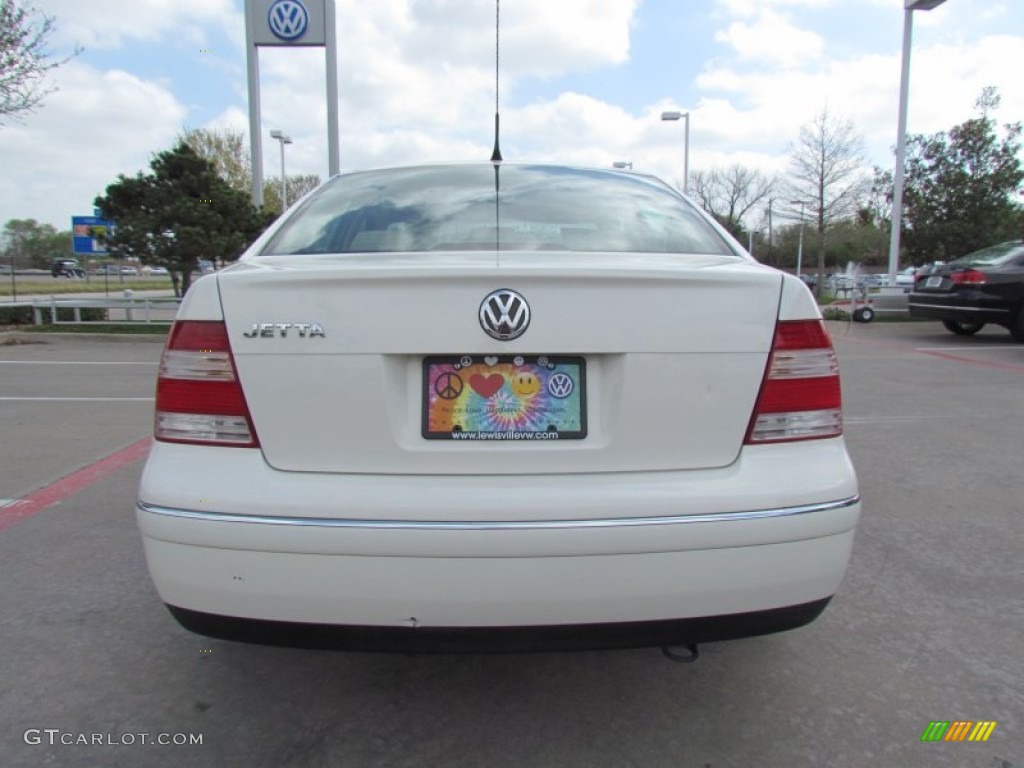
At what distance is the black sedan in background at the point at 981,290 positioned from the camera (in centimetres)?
1118

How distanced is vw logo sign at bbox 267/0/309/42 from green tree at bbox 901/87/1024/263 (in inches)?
654

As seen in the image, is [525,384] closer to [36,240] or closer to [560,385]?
[560,385]

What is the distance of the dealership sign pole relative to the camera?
531 inches

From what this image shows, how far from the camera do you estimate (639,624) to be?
1.84 meters

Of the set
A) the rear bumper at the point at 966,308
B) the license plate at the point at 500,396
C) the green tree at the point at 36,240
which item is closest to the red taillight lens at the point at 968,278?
the rear bumper at the point at 966,308

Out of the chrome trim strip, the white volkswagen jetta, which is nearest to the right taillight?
the white volkswagen jetta

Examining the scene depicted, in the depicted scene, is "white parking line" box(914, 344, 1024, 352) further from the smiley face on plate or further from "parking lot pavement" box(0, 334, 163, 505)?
the smiley face on plate

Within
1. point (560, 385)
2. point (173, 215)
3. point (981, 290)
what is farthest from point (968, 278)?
point (173, 215)

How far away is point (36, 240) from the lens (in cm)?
7319

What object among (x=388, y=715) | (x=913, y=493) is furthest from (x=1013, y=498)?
(x=388, y=715)

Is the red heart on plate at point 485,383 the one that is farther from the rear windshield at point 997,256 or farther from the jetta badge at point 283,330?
the rear windshield at point 997,256

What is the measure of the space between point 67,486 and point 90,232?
13612 mm

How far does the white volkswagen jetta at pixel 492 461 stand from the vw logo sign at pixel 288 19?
13.5m

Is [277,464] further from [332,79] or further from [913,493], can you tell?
[332,79]
